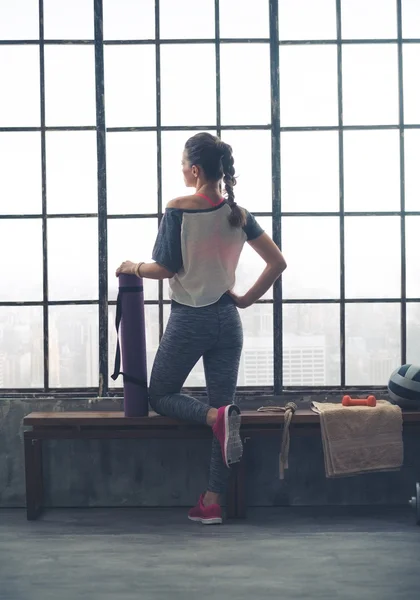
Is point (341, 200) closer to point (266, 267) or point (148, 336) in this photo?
point (266, 267)

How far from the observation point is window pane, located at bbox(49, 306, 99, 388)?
14.4 feet

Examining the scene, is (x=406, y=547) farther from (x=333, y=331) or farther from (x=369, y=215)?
(x=369, y=215)

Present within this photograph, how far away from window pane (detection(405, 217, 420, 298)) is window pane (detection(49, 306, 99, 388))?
1704 millimetres

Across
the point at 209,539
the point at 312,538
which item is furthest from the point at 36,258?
the point at 312,538

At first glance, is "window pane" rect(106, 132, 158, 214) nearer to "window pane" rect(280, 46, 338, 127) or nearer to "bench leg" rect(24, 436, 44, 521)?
"window pane" rect(280, 46, 338, 127)

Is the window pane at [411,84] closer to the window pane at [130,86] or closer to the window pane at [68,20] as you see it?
the window pane at [130,86]

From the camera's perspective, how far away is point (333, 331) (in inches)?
174

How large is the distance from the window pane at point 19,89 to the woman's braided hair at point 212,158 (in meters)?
1.11

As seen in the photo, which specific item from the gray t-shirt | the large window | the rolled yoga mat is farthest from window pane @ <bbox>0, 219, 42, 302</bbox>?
the gray t-shirt

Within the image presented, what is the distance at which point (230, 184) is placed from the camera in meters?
3.80

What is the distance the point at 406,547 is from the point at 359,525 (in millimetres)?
413

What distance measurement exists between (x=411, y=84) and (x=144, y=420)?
7.46ft

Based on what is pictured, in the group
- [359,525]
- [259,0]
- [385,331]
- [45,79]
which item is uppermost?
[259,0]

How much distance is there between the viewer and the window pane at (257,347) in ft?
14.4
